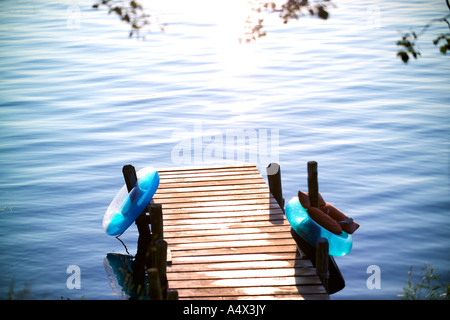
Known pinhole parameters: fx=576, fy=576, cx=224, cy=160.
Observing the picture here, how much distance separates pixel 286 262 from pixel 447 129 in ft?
39.3

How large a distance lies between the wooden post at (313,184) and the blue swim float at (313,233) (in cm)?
24

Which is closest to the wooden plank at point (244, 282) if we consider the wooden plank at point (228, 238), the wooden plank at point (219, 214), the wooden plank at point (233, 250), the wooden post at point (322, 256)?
the wooden post at point (322, 256)

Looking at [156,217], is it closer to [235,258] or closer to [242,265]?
[235,258]

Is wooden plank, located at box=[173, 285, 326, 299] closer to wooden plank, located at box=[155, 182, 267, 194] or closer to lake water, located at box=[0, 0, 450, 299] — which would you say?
lake water, located at box=[0, 0, 450, 299]

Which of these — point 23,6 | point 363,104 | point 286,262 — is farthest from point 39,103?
point 23,6

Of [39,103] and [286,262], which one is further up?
[39,103]

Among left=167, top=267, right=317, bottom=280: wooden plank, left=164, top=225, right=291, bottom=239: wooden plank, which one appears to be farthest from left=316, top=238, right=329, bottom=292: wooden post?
left=164, top=225, right=291, bottom=239: wooden plank

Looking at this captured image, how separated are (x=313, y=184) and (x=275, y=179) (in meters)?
2.06

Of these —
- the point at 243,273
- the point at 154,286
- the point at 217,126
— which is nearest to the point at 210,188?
the point at 243,273

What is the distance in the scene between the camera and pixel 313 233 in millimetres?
8734

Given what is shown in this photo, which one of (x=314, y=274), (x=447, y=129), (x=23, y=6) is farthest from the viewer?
(x=23, y=6)

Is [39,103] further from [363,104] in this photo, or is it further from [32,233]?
[363,104]

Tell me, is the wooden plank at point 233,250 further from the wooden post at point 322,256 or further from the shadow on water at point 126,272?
the shadow on water at point 126,272

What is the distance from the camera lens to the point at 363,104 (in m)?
20.9
